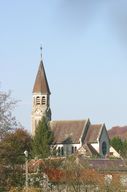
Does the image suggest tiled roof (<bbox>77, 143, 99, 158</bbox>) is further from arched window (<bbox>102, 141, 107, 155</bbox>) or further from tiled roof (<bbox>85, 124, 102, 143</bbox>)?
arched window (<bbox>102, 141, 107, 155</bbox>)

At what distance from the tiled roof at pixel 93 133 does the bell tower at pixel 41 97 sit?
19.2ft

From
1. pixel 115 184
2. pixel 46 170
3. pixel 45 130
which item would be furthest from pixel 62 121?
pixel 115 184

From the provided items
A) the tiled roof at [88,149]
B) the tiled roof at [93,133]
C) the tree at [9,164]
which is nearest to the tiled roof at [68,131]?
the tiled roof at [93,133]

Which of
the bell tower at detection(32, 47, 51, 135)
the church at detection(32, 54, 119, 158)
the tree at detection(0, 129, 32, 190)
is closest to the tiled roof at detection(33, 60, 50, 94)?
the bell tower at detection(32, 47, 51, 135)

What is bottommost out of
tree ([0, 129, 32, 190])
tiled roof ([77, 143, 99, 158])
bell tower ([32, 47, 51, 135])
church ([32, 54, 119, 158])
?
tree ([0, 129, 32, 190])

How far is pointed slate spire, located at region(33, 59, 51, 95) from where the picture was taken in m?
85.5

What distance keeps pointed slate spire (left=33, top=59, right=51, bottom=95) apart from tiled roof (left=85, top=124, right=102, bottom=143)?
7915 millimetres

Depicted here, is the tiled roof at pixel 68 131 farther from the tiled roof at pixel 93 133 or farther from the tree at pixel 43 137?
the tree at pixel 43 137

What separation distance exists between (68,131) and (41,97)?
6.88 meters

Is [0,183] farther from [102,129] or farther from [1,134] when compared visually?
[102,129]

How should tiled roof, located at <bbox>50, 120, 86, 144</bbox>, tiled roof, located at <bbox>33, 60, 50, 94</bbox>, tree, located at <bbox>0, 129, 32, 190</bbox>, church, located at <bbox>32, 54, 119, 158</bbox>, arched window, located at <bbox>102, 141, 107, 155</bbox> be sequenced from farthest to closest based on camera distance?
tiled roof, located at <bbox>33, 60, 50, 94</bbox>, arched window, located at <bbox>102, 141, 107, 155</bbox>, tiled roof, located at <bbox>50, 120, 86, 144</bbox>, church, located at <bbox>32, 54, 119, 158</bbox>, tree, located at <bbox>0, 129, 32, 190</bbox>

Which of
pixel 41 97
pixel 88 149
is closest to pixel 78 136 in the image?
pixel 88 149

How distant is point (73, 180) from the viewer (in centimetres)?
2769

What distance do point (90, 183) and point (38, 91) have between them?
5847 cm
